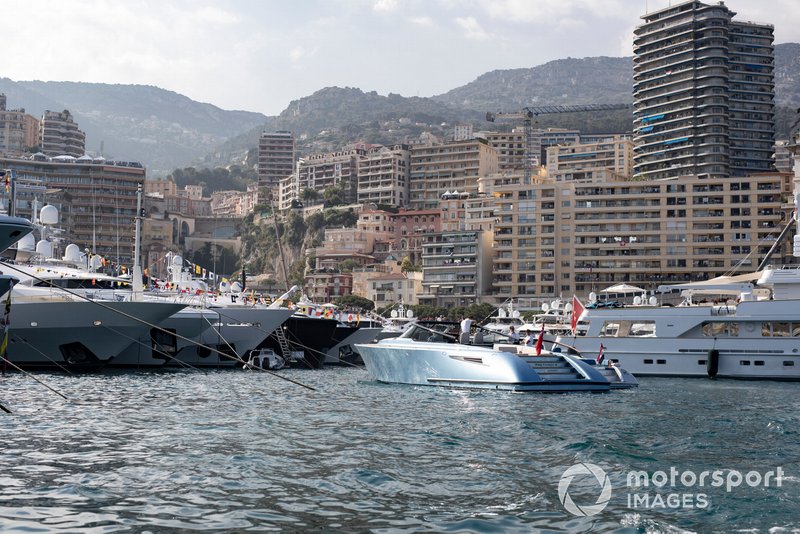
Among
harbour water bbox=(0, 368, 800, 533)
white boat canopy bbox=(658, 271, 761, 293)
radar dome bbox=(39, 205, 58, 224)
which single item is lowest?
harbour water bbox=(0, 368, 800, 533)

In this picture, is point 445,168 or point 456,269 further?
point 445,168


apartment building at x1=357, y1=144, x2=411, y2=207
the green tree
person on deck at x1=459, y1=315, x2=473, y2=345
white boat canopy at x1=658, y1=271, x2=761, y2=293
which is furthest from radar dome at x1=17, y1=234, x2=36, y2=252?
apartment building at x1=357, y1=144, x2=411, y2=207

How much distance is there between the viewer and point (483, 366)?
2567 centimetres

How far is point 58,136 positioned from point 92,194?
49.7 metres

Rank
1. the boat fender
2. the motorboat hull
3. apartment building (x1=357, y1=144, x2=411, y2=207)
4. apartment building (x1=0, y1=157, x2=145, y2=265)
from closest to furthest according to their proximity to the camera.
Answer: the motorboat hull
the boat fender
apartment building (x1=0, y1=157, x2=145, y2=265)
apartment building (x1=357, y1=144, x2=411, y2=207)

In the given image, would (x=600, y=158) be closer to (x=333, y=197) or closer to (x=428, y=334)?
(x=333, y=197)

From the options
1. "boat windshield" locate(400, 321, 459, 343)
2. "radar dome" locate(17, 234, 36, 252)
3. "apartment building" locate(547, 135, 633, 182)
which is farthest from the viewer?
"apartment building" locate(547, 135, 633, 182)

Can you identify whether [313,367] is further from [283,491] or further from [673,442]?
[283,491]

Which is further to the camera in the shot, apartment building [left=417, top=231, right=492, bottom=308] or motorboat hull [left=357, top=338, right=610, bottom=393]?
apartment building [left=417, top=231, right=492, bottom=308]

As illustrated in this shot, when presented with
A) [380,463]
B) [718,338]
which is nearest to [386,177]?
[718,338]

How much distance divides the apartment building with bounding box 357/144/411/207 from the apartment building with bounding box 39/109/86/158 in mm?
60845

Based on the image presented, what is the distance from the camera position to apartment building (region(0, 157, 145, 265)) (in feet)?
438

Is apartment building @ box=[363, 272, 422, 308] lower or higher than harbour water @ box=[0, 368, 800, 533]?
higher

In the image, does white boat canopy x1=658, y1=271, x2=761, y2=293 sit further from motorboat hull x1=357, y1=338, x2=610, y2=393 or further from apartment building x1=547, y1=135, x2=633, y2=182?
apartment building x1=547, y1=135, x2=633, y2=182
